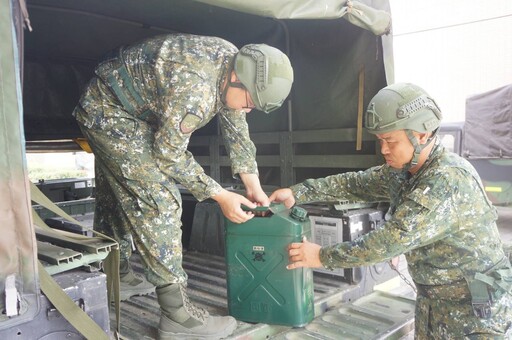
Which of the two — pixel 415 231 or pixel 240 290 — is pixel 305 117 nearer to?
pixel 240 290

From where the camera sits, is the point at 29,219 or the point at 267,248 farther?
the point at 267,248

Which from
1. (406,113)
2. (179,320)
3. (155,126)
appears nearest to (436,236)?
(406,113)

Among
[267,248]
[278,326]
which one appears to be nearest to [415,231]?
[267,248]

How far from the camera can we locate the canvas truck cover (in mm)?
7156

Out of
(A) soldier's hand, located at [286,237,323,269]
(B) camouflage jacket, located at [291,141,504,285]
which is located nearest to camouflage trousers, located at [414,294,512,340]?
(B) camouflage jacket, located at [291,141,504,285]

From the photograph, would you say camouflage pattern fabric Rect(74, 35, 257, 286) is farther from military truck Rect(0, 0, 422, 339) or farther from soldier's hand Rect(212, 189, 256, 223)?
military truck Rect(0, 0, 422, 339)

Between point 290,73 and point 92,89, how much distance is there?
1.03 meters

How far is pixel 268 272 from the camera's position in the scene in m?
2.43

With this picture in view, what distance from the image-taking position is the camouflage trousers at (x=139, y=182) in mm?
2188

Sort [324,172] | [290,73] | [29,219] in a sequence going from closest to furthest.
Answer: [29,219], [290,73], [324,172]

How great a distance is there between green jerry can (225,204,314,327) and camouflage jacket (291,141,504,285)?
Result: 0.99 ft

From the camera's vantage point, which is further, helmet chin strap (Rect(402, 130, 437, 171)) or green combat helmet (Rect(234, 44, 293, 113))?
green combat helmet (Rect(234, 44, 293, 113))

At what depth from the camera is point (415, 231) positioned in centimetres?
189

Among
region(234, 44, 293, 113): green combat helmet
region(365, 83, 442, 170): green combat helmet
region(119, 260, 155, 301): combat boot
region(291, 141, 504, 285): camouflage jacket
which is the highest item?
region(234, 44, 293, 113): green combat helmet
